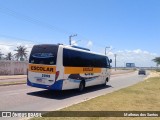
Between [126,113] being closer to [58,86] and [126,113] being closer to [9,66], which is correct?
[58,86]

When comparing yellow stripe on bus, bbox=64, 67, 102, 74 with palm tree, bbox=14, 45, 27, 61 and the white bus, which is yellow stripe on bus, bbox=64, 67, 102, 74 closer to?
the white bus

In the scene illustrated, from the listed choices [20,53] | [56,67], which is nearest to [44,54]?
[56,67]

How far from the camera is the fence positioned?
45188mm

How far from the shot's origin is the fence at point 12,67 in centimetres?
4519

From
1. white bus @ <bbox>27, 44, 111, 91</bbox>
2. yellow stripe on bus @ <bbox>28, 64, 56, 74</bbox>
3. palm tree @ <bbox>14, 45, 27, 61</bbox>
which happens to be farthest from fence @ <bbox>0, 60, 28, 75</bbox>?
palm tree @ <bbox>14, 45, 27, 61</bbox>

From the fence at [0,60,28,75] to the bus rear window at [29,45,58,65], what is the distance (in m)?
28.5

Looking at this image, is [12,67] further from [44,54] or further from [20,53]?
[20,53]

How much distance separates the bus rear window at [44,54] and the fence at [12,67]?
93.5ft

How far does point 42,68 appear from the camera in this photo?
55.4 ft

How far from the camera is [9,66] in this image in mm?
46594

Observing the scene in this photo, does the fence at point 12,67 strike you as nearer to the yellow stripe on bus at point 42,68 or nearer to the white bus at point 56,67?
the white bus at point 56,67

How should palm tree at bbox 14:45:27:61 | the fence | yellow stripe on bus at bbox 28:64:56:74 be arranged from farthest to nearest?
palm tree at bbox 14:45:27:61, the fence, yellow stripe on bus at bbox 28:64:56:74

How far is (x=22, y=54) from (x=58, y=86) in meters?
101

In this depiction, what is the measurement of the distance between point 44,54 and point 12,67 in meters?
31.9
